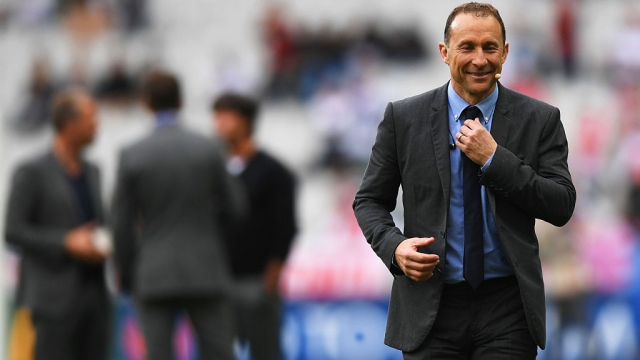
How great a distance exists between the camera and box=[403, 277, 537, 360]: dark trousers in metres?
3.62

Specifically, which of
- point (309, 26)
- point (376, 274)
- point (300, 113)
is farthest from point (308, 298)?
point (309, 26)

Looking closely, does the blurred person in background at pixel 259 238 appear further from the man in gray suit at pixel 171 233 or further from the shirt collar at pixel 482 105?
the shirt collar at pixel 482 105

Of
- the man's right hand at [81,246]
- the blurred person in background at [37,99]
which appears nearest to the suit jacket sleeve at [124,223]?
the man's right hand at [81,246]

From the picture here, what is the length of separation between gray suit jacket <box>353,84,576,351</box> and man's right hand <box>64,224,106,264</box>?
274 cm

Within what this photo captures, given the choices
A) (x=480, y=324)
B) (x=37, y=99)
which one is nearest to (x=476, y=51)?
(x=480, y=324)

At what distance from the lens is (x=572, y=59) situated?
46.0ft

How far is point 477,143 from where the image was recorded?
11.5 feet

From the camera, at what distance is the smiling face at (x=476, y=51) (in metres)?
3.57

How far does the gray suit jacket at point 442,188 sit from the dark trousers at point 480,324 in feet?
0.14

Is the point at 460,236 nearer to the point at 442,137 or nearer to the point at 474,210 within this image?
the point at 474,210

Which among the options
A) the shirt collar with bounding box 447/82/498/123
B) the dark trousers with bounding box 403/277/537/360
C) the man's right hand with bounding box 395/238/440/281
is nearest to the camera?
the man's right hand with bounding box 395/238/440/281

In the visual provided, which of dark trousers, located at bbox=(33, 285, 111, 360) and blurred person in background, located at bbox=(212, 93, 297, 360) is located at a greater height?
blurred person in background, located at bbox=(212, 93, 297, 360)

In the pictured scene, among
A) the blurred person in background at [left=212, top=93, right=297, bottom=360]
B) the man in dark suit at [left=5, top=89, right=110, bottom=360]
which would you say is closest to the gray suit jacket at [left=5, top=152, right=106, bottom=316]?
the man in dark suit at [left=5, top=89, right=110, bottom=360]

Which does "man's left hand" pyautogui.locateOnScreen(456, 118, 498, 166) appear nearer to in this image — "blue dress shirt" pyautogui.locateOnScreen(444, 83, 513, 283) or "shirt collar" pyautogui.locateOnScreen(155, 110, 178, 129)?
"blue dress shirt" pyautogui.locateOnScreen(444, 83, 513, 283)
